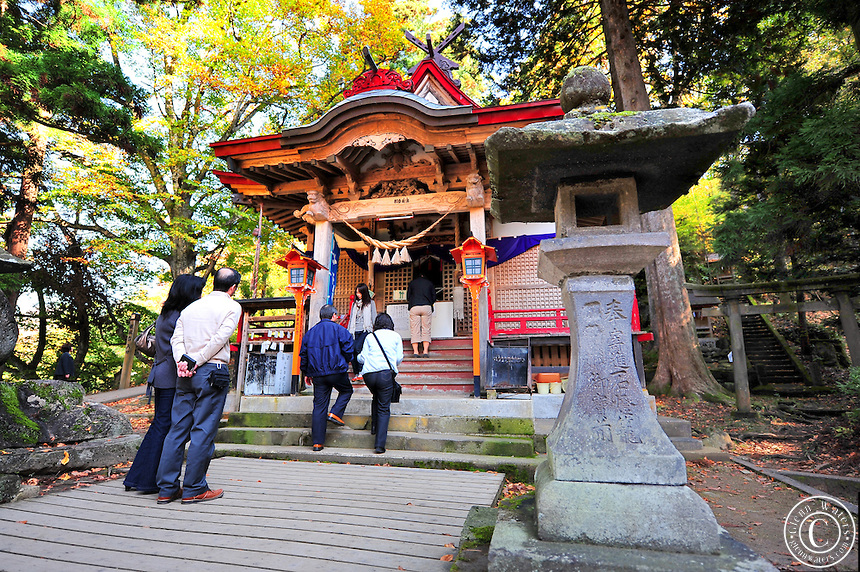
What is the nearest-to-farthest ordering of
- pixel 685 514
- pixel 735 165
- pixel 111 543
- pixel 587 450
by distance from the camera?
pixel 685 514 → pixel 587 450 → pixel 111 543 → pixel 735 165

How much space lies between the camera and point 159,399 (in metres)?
3.39

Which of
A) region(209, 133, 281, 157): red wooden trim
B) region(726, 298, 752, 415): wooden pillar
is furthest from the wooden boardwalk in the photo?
region(726, 298, 752, 415): wooden pillar

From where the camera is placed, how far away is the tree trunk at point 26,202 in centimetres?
1140

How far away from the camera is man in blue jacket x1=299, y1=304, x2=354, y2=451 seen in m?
5.02

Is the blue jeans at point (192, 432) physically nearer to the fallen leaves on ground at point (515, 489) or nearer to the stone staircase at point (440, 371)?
the fallen leaves on ground at point (515, 489)

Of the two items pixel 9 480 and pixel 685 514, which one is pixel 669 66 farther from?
pixel 9 480

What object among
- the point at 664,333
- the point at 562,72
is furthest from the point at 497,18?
the point at 664,333

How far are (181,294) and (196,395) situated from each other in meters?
0.86

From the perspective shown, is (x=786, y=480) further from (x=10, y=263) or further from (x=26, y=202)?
(x=26, y=202)

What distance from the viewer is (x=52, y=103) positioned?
10.4 metres

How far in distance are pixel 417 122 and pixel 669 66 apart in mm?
7512

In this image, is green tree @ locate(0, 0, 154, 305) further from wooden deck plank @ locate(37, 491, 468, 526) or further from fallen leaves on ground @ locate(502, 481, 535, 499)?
fallen leaves on ground @ locate(502, 481, 535, 499)

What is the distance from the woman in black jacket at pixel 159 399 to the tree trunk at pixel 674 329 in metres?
8.81

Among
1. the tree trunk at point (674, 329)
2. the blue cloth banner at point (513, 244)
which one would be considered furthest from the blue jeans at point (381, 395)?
the tree trunk at point (674, 329)
